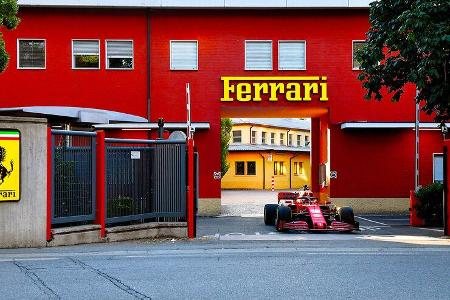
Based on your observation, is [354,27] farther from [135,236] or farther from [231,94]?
[135,236]

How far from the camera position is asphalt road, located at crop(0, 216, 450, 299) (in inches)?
334

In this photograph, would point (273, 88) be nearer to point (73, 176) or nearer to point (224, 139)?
point (73, 176)

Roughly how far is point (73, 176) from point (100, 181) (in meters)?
0.64

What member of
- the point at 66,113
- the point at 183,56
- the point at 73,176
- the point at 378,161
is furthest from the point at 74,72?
the point at 73,176

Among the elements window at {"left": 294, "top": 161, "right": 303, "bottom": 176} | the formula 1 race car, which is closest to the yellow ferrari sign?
the formula 1 race car

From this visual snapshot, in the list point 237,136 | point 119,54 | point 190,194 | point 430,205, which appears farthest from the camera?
point 237,136

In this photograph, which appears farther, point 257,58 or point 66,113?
point 257,58

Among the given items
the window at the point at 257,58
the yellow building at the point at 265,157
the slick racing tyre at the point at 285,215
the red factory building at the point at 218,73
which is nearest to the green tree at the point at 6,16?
the slick racing tyre at the point at 285,215

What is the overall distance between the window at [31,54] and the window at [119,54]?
2609 millimetres

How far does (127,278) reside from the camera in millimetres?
9562

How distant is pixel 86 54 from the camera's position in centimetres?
2778

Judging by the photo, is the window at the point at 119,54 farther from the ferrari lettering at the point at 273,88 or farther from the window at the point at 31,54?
the ferrari lettering at the point at 273,88

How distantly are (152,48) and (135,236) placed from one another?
46.7ft

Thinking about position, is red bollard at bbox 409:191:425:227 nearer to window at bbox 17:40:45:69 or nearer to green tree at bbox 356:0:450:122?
green tree at bbox 356:0:450:122
